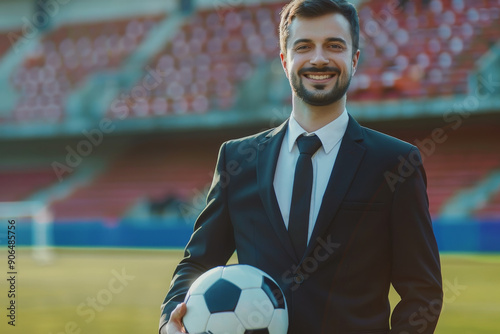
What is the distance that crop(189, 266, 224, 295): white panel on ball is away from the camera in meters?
2.04

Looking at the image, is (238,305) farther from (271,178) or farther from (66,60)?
(66,60)

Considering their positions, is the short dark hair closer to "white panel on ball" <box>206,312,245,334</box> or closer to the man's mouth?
the man's mouth

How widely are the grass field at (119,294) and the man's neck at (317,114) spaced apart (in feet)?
12.5

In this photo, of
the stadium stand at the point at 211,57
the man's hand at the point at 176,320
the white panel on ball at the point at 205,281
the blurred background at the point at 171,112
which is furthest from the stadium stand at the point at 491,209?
the man's hand at the point at 176,320

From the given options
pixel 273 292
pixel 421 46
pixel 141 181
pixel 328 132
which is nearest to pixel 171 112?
pixel 141 181

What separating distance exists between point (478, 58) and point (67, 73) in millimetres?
9870

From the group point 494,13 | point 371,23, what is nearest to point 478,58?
point 494,13

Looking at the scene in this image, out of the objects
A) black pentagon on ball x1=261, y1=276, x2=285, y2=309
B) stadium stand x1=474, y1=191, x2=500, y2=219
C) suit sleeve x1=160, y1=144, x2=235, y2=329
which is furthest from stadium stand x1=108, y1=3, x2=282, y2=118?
black pentagon on ball x1=261, y1=276, x2=285, y2=309

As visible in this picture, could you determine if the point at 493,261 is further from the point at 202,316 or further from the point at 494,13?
the point at 202,316

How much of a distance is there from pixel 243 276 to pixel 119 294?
6.28 m

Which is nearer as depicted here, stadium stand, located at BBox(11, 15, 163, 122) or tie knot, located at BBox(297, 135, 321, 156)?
tie knot, located at BBox(297, 135, 321, 156)

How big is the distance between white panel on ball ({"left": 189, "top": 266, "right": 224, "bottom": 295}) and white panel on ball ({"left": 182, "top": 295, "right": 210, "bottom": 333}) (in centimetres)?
4

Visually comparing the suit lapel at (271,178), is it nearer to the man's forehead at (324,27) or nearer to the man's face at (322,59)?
the man's face at (322,59)

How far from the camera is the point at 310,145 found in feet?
6.73
